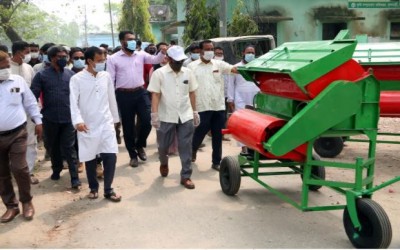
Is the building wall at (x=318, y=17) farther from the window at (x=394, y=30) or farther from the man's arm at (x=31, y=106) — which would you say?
the man's arm at (x=31, y=106)

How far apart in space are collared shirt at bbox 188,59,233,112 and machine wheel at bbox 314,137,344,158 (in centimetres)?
191

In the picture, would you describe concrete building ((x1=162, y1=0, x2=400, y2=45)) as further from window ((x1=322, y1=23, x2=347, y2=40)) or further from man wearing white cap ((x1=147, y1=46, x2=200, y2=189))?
man wearing white cap ((x1=147, y1=46, x2=200, y2=189))

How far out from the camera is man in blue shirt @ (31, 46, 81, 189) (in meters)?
5.79

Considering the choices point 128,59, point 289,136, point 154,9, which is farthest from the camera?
point 154,9

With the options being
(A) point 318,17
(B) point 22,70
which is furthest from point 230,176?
(A) point 318,17

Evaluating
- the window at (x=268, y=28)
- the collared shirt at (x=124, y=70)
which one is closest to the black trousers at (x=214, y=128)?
the collared shirt at (x=124, y=70)

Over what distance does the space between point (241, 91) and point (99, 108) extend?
8.95 feet

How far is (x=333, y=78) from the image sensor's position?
158 inches

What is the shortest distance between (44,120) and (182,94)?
6.01ft

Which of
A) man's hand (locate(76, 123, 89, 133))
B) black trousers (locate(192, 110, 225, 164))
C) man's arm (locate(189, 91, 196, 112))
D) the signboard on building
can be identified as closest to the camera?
man's hand (locate(76, 123, 89, 133))

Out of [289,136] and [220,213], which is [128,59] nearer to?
[220,213]

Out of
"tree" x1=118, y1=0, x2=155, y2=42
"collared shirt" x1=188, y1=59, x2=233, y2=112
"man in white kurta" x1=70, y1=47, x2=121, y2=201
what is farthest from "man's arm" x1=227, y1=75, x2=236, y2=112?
"tree" x1=118, y1=0, x2=155, y2=42

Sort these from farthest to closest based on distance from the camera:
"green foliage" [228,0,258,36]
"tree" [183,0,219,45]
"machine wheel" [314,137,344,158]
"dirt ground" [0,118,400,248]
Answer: "tree" [183,0,219,45], "green foliage" [228,0,258,36], "machine wheel" [314,137,344,158], "dirt ground" [0,118,400,248]

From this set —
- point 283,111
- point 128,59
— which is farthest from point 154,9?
point 283,111
